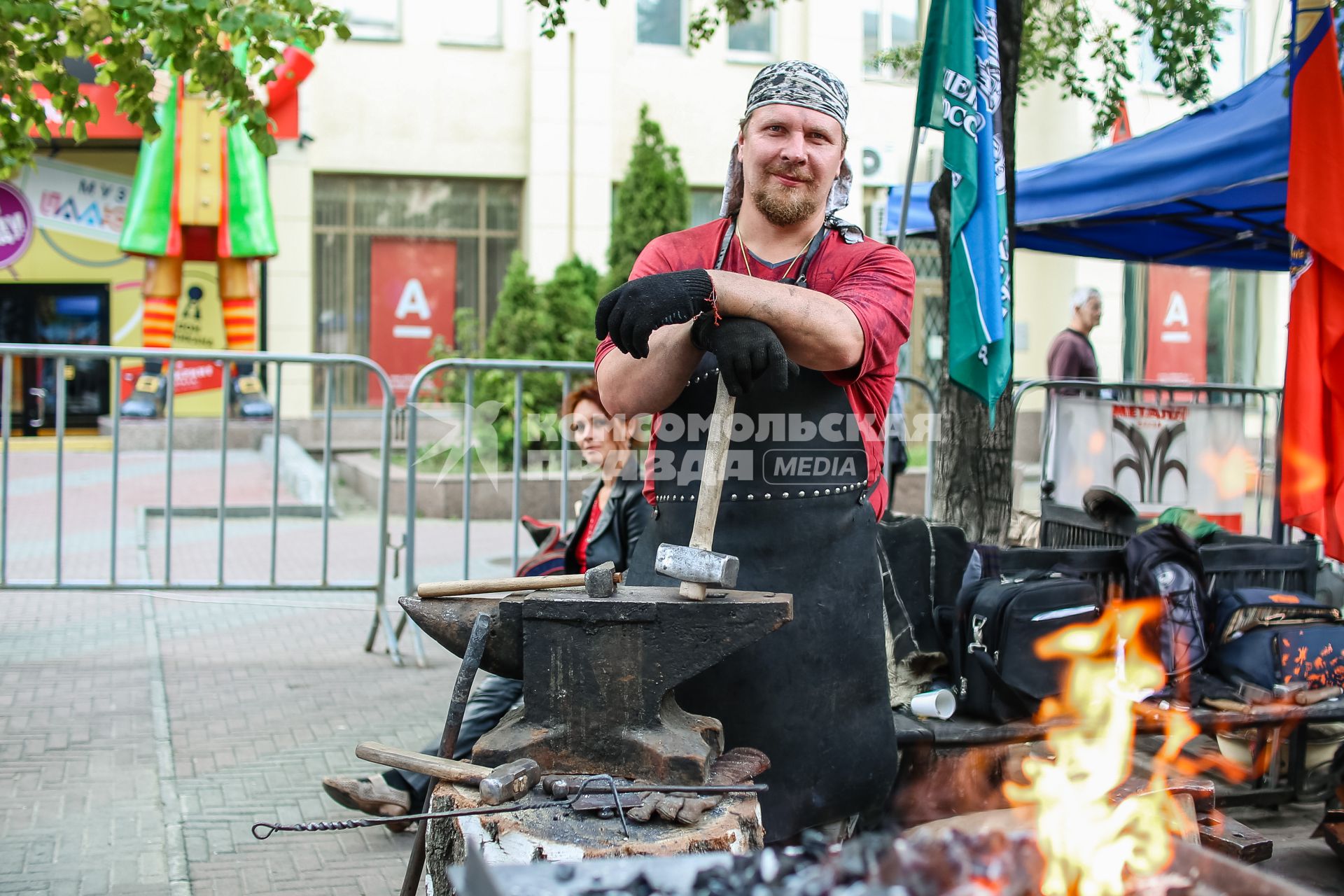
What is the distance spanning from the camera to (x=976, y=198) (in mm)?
4859

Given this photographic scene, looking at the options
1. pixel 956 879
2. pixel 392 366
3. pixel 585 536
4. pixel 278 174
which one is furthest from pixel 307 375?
pixel 956 879

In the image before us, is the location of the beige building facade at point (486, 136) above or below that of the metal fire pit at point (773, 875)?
above

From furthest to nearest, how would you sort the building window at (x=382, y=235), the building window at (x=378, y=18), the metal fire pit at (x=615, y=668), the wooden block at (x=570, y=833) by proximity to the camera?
the building window at (x=382, y=235)
the building window at (x=378, y=18)
the metal fire pit at (x=615, y=668)
the wooden block at (x=570, y=833)

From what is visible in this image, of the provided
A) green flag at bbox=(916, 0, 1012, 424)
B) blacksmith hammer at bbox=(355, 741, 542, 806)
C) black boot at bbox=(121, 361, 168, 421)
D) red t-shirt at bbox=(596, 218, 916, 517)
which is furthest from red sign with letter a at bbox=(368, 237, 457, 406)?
blacksmith hammer at bbox=(355, 741, 542, 806)

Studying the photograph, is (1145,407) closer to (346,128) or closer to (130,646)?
(130,646)

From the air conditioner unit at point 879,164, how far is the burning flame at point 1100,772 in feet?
45.8

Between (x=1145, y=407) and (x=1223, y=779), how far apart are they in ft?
9.44

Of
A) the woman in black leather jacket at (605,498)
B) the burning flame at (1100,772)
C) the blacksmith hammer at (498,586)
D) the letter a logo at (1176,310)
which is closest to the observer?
the burning flame at (1100,772)

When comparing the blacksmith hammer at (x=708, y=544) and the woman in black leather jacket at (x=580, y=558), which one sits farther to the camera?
the woman in black leather jacket at (x=580, y=558)

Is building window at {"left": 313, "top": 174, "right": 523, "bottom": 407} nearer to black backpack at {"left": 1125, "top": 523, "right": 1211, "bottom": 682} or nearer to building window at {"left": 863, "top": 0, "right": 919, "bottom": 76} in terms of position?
building window at {"left": 863, "top": 0, "right": 919, "bottom": 76}

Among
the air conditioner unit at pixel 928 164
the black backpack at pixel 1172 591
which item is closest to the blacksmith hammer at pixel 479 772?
the black backpack at pixel 1172 591

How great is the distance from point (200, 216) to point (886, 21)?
34.6 ft

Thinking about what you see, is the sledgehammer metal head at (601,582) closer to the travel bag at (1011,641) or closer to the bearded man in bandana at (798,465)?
the bearded man in bandana at (798,465)

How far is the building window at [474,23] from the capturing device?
52.9 feet
